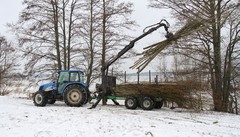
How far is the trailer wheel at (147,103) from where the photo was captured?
14.1 meters

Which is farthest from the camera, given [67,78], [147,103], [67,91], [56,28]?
[56,28]

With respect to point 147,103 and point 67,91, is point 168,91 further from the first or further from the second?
point 67,91

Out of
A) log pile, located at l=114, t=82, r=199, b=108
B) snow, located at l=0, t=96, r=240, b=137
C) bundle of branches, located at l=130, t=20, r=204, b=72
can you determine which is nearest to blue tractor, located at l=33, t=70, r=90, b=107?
log pile, located at l=114, t=82, r=199, b=108

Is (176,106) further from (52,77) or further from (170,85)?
(52,77)

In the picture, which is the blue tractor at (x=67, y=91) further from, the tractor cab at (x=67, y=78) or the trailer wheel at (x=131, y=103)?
the trailer wheel at (x=131, y=103)

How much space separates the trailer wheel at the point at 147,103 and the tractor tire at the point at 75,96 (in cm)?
306

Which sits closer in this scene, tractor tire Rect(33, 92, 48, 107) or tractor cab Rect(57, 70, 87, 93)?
tractor tire Rect(33, 92, 48, 107)

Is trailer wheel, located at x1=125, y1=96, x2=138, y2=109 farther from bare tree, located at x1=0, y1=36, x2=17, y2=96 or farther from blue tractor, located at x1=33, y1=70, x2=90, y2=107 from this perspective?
bare tree, located at x1=0, y1=36, x2=17, y2=96

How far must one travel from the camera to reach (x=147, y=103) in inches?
562

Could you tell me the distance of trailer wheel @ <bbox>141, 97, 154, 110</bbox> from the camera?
14.1 meters

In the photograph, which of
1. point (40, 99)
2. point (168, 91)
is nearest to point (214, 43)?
point (168, 91)

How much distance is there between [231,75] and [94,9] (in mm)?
10939

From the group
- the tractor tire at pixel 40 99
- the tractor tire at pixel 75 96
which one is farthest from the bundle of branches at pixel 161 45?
the tractor tire at pixel 40 99

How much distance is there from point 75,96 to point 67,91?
50 cm
